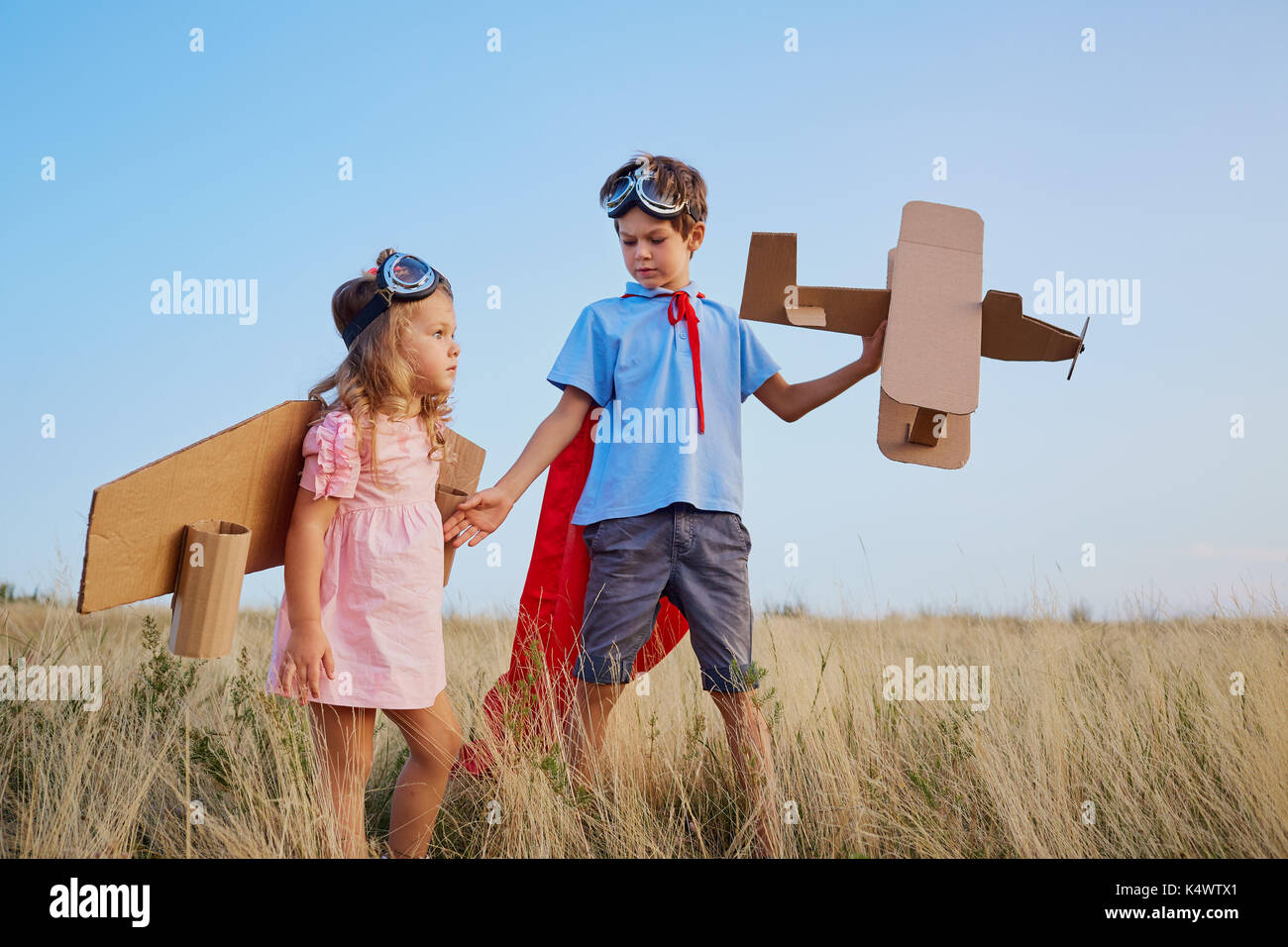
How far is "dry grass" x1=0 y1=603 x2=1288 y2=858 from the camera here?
3068 mm

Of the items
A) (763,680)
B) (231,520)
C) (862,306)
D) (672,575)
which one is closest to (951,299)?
(862,306)

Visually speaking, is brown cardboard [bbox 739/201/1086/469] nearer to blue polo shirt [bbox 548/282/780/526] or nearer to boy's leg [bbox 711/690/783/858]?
blue polo shirt [bbox 548/282/780/526]

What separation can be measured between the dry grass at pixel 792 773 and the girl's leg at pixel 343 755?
3.4 inches

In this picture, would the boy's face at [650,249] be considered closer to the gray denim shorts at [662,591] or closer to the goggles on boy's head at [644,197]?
the goggles on boy's head at [644,197]

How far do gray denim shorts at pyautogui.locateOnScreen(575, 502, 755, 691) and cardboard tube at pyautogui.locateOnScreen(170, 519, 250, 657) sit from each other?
3.56ft

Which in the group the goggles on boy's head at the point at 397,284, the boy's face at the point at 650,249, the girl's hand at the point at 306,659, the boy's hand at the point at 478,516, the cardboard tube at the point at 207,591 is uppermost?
the boy's face at the point at 650,249

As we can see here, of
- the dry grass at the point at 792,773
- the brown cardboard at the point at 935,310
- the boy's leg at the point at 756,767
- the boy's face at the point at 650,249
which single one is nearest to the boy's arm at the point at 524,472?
the boy's face at the point at 650,249

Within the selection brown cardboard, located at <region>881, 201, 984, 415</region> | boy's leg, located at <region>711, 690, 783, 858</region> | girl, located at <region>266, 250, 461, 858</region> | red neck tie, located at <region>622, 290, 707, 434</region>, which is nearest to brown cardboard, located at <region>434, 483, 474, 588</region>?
girl, located at <region>266, 250, 461, 858</region>

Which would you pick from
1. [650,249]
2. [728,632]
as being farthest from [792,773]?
[650,249]

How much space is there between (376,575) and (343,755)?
1.80 feet

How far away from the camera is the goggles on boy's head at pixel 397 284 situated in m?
2.91
